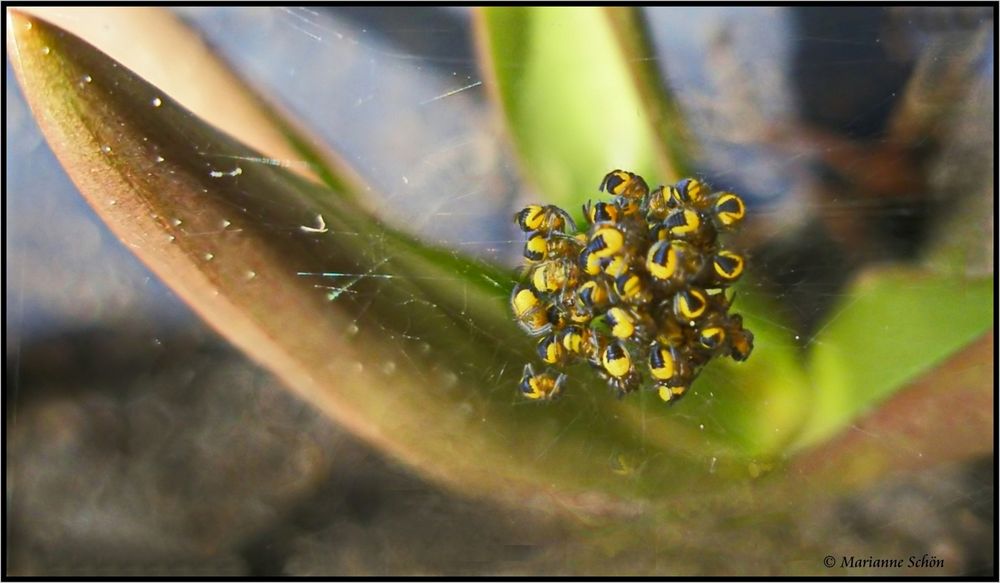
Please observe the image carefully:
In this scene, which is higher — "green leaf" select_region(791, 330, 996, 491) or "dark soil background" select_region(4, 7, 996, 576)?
"dark soil background" select_region(4, 7, 996, 576)

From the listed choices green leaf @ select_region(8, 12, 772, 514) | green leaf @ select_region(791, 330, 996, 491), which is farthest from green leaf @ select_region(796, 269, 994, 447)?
green leaf @ select_region(8, 12, 772, 514)

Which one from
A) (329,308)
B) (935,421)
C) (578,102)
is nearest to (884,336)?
(935,421)

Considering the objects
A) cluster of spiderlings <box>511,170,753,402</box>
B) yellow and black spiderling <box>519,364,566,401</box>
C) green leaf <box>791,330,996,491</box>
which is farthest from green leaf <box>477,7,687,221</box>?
green leaf <box>791,330,996,491</box>

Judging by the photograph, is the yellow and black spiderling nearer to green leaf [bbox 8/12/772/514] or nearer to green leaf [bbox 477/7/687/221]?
green leaf [bbox 8/12/772/514]

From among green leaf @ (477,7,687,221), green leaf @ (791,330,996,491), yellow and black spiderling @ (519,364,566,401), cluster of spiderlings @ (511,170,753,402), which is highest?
green leaf @ (477,7,687,221)

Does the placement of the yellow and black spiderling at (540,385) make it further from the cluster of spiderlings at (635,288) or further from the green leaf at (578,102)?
the green leaf at (578,102)
